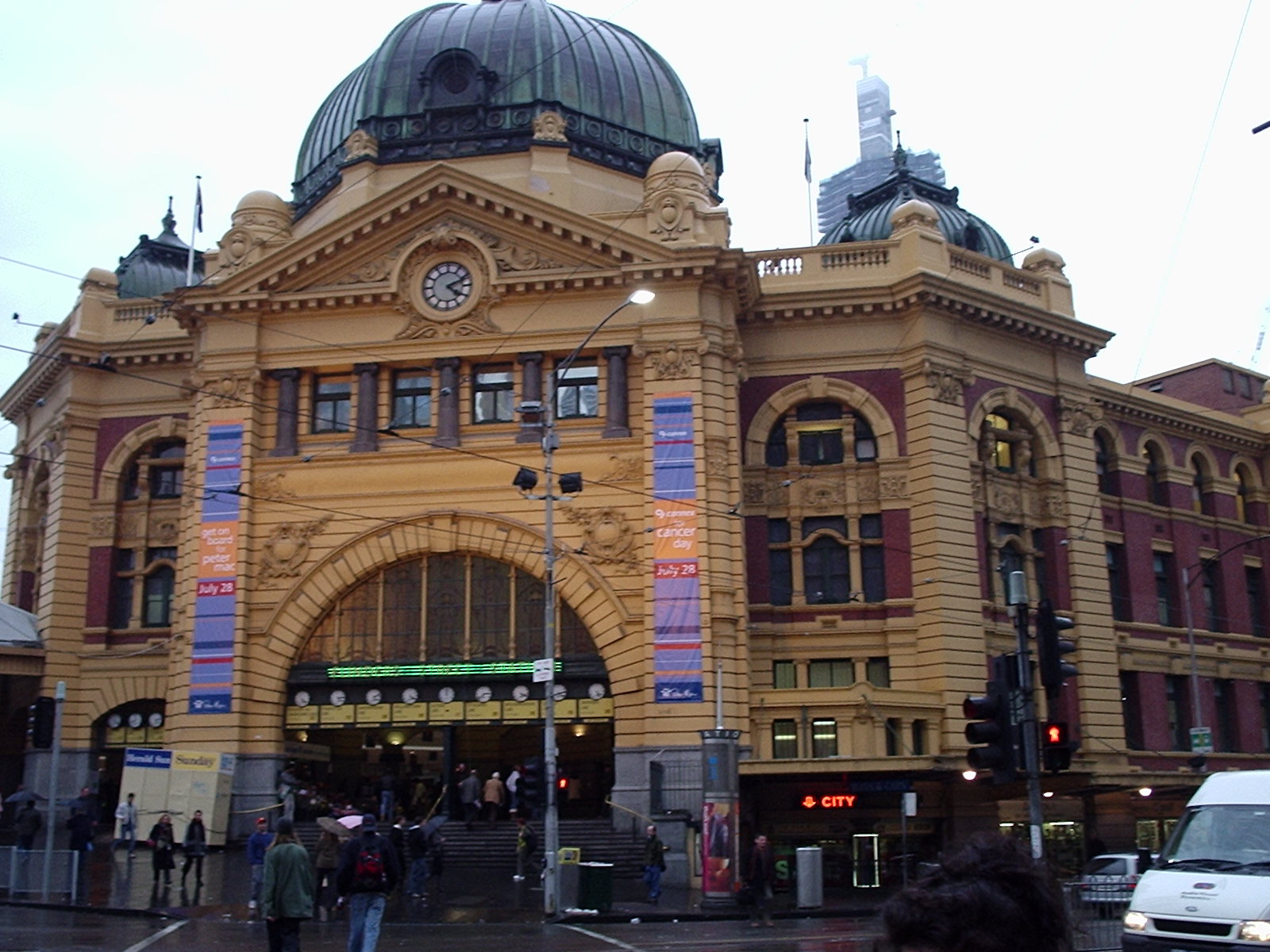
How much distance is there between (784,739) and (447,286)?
16597 mm

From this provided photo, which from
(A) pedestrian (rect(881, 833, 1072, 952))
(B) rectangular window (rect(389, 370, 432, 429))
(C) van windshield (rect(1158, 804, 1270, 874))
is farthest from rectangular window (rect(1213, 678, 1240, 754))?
(A) pedestrian (rect(881, 833, 1072, 952))

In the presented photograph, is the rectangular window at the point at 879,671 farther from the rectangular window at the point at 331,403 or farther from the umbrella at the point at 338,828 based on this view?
the umbrella at the point at 338,828

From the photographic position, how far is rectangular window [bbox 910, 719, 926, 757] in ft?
131

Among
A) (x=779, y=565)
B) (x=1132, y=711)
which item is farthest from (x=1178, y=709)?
(x=779, y=565)

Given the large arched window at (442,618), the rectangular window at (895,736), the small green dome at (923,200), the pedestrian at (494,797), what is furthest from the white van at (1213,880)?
the small green dome at (923,200)

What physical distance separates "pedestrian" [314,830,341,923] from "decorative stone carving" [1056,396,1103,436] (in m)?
29.2

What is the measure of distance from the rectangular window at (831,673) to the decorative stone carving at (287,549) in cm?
1496

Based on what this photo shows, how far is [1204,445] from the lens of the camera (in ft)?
176

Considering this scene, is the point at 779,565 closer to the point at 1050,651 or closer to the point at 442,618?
the point at 442,618

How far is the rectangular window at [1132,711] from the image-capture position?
46.8m

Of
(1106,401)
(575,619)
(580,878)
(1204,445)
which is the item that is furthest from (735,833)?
(1204,445)

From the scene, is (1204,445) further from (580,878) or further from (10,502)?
(10,502)

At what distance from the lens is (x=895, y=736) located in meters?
39.8

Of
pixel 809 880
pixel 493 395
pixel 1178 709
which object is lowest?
pixel 809 880
